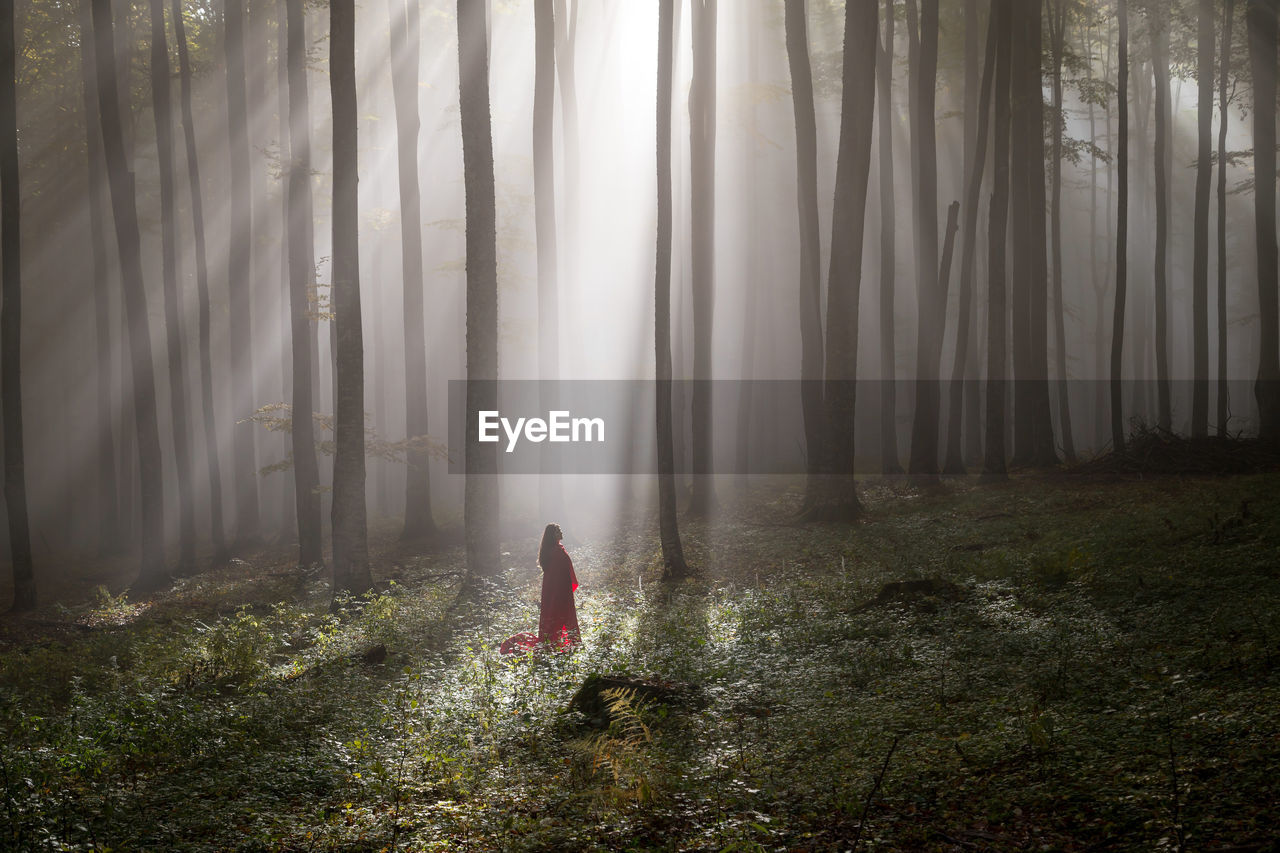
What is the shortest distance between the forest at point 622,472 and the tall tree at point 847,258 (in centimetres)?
9

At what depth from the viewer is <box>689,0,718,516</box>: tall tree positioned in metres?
17.9

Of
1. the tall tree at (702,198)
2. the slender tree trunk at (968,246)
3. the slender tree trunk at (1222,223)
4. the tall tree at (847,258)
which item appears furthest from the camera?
the slender tree trunk at (1222,223)

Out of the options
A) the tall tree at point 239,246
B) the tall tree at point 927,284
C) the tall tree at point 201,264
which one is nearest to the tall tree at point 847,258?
the tall tree at point 927,284

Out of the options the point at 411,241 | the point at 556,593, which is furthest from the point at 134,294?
the point at 556,593

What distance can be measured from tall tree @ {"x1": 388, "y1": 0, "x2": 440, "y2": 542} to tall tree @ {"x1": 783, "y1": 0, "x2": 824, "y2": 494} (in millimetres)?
9320

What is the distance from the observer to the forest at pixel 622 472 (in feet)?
16.2

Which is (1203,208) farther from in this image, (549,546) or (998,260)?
(549,546)

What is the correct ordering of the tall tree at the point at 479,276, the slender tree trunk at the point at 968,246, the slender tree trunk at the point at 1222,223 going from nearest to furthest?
1. the tall tree at the point at 479,276
2. the slender tree trunk at the point at 968,246
3. the slender tree trunk at the point at 1222,223

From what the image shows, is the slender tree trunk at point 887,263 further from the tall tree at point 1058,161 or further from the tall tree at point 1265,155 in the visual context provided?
the tall tree at point 1265,155

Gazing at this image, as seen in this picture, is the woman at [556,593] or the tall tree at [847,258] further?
the tall tree at [847,258]

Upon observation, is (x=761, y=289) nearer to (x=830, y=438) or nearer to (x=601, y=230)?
(x=601, y=230)

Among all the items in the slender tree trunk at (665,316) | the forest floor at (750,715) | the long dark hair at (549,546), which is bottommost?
the forest floor at (750,715)

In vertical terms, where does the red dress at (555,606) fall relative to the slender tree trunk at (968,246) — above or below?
below

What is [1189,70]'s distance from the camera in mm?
22469
